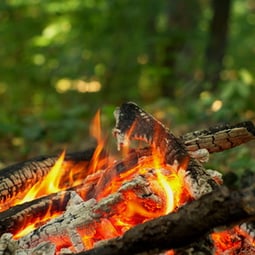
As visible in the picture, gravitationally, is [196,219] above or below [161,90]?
above

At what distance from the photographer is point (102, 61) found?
8.28m

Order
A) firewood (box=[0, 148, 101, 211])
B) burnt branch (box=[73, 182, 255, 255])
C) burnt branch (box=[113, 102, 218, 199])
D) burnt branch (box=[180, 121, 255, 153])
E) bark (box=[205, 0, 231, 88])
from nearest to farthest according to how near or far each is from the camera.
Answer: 1. burnt branch (box=[73, 182, 255, 255])
2. burnt branch (box=[113, 102, 218, 199])
3. burnt branch (box=[180, 121, 255, 153])
4. firewood (box=[0, 148, 101, 211])
5. bark (box=[205, 0, 231, 88])

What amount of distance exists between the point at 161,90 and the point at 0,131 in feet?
9.50

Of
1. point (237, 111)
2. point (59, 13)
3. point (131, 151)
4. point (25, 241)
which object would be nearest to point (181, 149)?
point (131, 151)

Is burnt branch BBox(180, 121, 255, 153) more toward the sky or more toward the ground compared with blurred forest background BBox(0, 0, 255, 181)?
more toward the sky

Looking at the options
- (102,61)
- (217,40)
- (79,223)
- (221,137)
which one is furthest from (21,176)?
(217,40)

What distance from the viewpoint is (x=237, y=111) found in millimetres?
7133

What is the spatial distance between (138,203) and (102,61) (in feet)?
18.0

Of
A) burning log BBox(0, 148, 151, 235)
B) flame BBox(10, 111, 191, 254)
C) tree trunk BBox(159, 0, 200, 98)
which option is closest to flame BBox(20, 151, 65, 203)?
burning log BBox(0, 148, 151, 235)

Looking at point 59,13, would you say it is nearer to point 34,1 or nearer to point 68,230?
point 34,1

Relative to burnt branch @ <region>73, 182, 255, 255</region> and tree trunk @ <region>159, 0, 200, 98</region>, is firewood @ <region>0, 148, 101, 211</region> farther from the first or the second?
tree trunk @ <region>159, 0, 200, 98</region>

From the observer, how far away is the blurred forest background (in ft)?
25.8

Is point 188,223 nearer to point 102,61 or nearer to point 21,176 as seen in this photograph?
point 21,176

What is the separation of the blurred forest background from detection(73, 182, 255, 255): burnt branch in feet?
16.3
